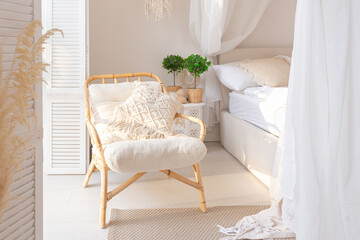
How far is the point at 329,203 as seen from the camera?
1.62 m

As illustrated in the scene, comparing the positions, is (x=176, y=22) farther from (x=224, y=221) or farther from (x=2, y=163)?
(x=2, y=163)

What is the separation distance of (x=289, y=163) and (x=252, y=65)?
2.67 m

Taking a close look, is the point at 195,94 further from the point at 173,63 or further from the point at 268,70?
the point at 268,70

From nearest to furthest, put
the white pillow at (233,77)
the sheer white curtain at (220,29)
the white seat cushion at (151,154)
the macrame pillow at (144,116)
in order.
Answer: the white seat cushion at (151,154) → the macrame pillow at (144,116) → the white pillow at (233,77) → the sheer white curtain at (220,29)

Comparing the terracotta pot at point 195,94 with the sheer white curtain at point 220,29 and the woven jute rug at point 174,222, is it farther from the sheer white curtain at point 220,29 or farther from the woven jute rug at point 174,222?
the woven jute rug at point 174,222

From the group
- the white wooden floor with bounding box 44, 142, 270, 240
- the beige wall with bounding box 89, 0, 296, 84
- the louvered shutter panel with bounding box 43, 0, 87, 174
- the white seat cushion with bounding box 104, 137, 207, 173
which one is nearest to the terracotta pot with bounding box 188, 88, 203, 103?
the beige wall with bounding box 89, 0, 296, 84

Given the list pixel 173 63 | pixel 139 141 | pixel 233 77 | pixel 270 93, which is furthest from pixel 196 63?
pixel 139 141

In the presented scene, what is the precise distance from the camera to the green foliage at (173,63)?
4.46 meters

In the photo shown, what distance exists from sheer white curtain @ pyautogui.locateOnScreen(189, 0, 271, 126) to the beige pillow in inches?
13.3

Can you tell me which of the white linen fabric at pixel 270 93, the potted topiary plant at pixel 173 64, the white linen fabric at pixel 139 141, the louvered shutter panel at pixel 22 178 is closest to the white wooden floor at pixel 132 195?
the white linen fabric at pixel 139 141

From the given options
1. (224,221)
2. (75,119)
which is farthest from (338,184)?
(75,119)

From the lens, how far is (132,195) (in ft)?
10.5

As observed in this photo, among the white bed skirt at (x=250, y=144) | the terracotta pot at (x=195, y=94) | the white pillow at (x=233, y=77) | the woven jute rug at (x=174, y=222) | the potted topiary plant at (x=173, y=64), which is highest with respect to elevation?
the potted topiary plant at (x=173, y=64)

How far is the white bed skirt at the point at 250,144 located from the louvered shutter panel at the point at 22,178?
1983mm
